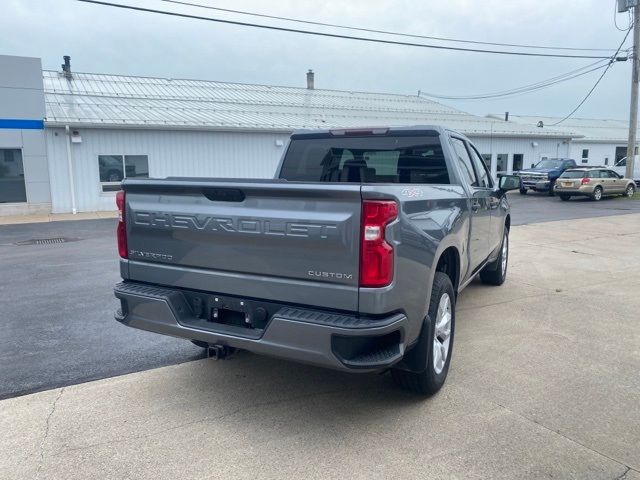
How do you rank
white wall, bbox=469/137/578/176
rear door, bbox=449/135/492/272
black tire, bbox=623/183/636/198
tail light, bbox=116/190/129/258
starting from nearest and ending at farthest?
tail light, bbox=116/190/129/258 < rear door, bbox=449/135/492/272 < black tire, bbox=623/183/636/198 < white wall, bbox=469/137/578/176

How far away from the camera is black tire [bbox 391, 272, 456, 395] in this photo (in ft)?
11.6

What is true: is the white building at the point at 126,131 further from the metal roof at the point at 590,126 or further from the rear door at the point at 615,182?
the metal roof at the point at 590,126

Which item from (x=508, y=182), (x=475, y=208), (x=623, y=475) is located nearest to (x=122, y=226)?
(x=475, y=208)

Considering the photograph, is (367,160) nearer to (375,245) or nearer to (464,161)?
(464,161)

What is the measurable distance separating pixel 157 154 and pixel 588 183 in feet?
60.6

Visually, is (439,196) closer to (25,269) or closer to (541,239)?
(25,269)

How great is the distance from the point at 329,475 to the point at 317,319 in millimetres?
868

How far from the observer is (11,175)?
58.2 ft

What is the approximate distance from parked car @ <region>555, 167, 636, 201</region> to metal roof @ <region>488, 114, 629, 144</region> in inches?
643

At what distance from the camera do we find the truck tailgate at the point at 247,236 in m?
3.03

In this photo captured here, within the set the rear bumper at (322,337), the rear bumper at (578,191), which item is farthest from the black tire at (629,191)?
the rear bumper at (322,337)

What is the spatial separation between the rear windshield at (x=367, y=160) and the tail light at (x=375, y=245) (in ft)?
6.42

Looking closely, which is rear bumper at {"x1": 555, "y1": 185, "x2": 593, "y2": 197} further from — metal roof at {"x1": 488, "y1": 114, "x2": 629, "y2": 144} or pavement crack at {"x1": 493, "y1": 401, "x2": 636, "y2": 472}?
pavement crack at {"x1": 493, "y1": 401, "x2": 636, "y2": 472}

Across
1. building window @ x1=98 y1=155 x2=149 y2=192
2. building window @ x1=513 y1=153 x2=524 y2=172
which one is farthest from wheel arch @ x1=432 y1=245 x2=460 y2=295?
building window @ x1=513 y1=153 x2=524 y2=172
